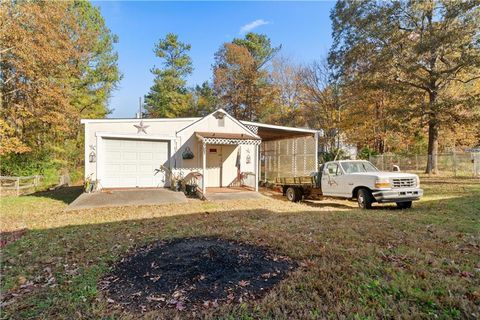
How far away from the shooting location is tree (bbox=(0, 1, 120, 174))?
551 inches

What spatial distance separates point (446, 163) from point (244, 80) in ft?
57.8

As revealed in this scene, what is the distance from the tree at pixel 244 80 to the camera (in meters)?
27.6

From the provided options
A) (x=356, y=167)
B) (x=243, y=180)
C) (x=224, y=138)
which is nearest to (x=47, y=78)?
(x=224, y=138)

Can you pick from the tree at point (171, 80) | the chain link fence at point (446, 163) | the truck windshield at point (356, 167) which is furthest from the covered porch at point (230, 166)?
the tree at point (171, 80)

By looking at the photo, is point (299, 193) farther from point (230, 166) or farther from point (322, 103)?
point (322, 103)

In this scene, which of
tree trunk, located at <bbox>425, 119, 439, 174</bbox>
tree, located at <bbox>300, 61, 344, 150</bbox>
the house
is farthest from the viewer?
tree, located at <bbox>300, 61, 344, 150</bbox>

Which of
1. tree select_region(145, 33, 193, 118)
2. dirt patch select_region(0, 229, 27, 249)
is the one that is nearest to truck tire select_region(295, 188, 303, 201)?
dirt patch select_region(0, 229, 27, 249)

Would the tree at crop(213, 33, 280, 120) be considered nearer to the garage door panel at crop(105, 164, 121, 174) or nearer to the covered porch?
the covered porch

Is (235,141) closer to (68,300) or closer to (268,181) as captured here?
(268,181)

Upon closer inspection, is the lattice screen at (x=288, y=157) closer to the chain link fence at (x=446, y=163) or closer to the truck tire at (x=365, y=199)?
the chain link fence at (x=446, y=163)

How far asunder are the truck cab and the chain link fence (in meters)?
8.07

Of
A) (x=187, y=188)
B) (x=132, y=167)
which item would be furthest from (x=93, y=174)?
(x=187, y=188)

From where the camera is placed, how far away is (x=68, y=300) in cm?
309

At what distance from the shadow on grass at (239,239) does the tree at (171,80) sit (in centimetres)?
2300
